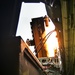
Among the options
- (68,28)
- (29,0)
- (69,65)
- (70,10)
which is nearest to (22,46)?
(29,0)

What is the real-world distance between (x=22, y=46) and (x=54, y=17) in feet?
8.86

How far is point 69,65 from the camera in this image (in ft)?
20.8

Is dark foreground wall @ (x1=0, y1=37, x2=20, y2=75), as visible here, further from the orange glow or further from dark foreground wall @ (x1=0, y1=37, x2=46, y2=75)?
the orange glow

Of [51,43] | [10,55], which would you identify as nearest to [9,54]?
[10,55]

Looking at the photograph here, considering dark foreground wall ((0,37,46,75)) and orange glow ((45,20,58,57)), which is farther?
orange glow ((45,20,58,57))

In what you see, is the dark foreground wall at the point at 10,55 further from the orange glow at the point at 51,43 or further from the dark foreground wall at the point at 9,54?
the orange glow at the point at 51,43

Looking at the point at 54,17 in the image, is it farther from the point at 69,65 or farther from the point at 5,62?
the point at 5,62

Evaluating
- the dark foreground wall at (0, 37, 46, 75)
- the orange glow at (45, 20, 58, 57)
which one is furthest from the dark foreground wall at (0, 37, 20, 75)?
the orange glow at (45, 20, 58, 57)

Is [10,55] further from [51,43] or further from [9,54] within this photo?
[51,43]

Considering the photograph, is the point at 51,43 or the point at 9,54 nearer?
the point at 9,54

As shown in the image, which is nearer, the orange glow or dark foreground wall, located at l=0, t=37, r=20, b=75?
dark foreground wall, located at l=0, t=37, r=20, b=75

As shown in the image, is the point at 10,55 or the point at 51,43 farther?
the point at 51,43

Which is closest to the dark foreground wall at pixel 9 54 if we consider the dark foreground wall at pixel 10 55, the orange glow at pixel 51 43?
the dark foreground wall at pixel 10 55

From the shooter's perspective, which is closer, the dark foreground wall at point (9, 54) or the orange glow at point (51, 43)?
the dark foreground wall at point (9, 54)
